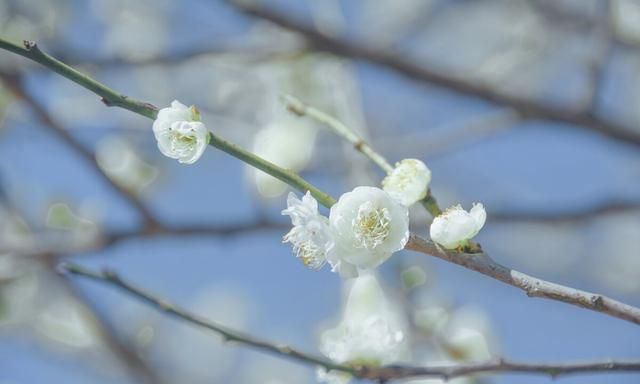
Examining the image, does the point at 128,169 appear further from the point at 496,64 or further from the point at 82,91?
the point at 496,64

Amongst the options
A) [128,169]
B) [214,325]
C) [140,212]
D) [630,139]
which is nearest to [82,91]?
[128,169]

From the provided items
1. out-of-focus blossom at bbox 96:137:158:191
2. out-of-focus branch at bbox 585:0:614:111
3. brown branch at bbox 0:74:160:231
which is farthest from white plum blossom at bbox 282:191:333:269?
out-of-focus blossom at bbox 96:137:158:191

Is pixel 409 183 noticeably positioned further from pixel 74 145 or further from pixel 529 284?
pixel 74 145

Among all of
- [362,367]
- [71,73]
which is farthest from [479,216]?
[71,73]

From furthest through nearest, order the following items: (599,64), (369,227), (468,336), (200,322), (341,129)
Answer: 1. (599,64)
2. (468,336)
3. (341,129)
4. (200,322)
5. (369,227)

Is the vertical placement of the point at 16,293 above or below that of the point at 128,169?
below

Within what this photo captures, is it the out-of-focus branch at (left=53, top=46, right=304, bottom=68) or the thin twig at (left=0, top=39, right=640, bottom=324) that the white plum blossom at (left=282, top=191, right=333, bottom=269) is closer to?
the thin twig at (left=0, top=39, right=640, bottom=324)

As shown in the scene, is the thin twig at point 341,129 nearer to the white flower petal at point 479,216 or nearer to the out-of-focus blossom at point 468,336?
the white flower petal at point 479,216
